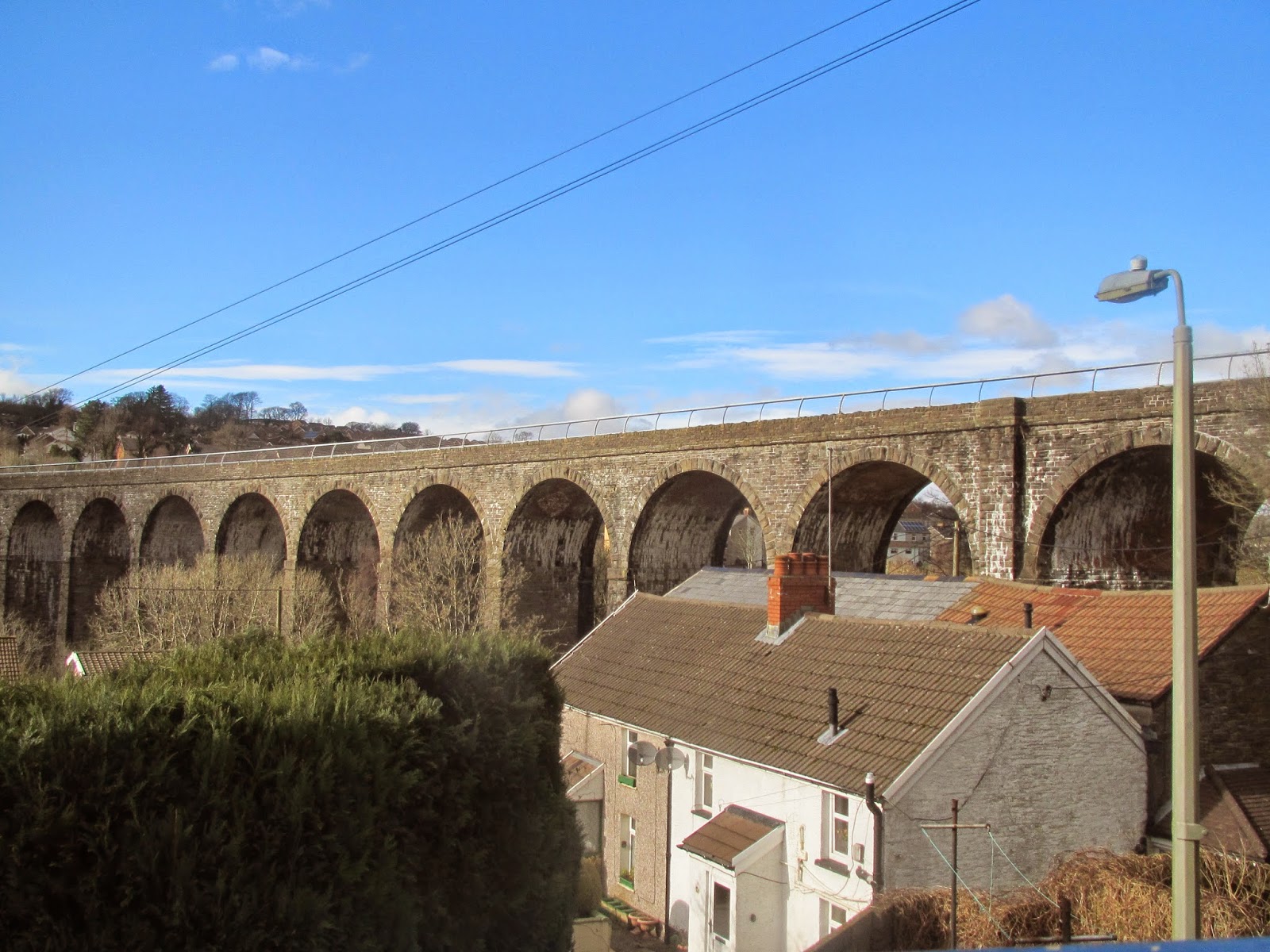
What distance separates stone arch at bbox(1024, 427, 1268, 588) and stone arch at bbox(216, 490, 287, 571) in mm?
24573

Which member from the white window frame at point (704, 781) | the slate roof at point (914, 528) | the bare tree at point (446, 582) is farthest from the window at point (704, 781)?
the slate roof at point (914, 528)

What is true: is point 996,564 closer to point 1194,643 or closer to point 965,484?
point 965,484

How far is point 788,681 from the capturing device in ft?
40.4

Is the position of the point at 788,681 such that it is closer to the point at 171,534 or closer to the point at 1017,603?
the point at 1017,603

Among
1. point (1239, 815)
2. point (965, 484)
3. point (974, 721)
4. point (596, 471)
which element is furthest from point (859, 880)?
point (596, 471)

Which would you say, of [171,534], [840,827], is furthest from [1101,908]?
[171,534]

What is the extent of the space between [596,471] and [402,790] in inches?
648

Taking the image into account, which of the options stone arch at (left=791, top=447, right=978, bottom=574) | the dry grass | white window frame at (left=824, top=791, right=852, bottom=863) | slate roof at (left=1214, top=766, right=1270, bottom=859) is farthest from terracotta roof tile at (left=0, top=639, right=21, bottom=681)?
slate roof at (left=1214, top=766, right=1270, bottom=859)

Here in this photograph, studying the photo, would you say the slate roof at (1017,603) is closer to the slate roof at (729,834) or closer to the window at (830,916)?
the slate roof at (729,834)

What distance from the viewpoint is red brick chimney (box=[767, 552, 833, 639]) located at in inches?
529

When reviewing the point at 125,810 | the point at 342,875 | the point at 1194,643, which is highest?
the point at 1194,643

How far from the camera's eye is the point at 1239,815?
1027 cm

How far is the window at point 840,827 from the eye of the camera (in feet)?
32.7

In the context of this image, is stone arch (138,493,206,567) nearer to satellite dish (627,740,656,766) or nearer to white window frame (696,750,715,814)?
satellite dish (627,740,656,766)
